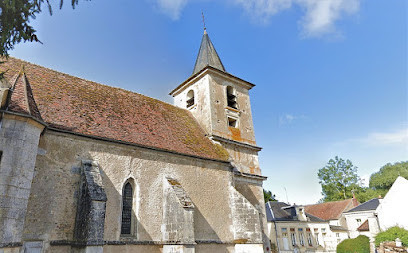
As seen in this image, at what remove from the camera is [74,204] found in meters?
8.47

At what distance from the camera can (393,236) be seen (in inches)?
815

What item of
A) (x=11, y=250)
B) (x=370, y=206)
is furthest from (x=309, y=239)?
(x=11, y=250)

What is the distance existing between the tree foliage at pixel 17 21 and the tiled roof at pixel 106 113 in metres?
2.69

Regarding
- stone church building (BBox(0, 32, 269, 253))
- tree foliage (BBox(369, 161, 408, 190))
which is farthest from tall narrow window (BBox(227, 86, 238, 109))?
tree foliage (BBox(369, 161, 408, 190))

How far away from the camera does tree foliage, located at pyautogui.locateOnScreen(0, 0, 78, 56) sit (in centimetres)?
489

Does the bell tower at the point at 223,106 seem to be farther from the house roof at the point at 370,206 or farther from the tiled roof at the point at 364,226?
the house roof at the point at 370,206

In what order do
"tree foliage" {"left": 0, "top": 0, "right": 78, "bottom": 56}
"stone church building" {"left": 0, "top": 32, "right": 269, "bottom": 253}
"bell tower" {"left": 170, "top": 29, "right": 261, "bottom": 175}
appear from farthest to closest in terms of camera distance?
1. "bell tower" {"left": 170, "top": 29, "right": 261, "bottom": 175}
2. "stone church building" {"left": 0, "top": 32, "right": 269, "bottom": 253}
3. "tree foliage" {"left": 0, "top": 0, "right": 78, "bottom": 56}

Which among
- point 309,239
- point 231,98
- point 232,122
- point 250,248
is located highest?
point 231,98

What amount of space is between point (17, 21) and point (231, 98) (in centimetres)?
1351

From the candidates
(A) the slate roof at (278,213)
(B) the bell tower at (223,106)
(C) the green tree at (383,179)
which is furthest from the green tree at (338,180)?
(B) the bell tower at (223,106)

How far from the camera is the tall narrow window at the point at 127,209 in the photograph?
31.0ft

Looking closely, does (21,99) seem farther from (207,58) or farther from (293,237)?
(293,237)

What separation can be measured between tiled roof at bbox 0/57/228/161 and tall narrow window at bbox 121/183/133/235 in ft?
5.99

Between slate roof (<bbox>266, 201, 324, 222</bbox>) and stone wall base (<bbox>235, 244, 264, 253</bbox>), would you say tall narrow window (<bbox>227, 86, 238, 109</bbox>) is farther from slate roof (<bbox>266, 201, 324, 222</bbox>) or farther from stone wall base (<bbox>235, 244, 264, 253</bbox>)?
slate roof (<bbox>266, 201, 324, 222</bbox>)
